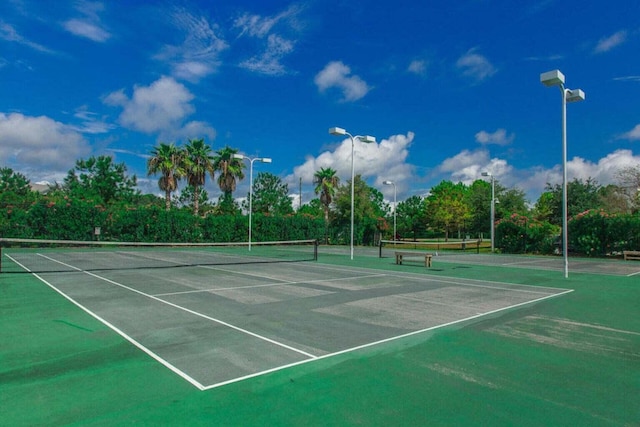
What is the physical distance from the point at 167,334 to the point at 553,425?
5.56m

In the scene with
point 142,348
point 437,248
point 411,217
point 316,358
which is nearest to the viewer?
point 316,358

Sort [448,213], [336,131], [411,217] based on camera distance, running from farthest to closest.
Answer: [411,217] < [448,213] < [336,131]

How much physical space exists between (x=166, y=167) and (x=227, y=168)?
6681mm

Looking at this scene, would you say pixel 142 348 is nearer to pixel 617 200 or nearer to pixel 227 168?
pixel 227 168

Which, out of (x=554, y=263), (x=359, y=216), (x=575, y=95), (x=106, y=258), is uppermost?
(x=575, y=95)

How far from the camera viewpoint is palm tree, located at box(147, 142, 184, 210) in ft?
129

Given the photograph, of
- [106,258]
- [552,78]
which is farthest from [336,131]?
[106,258]

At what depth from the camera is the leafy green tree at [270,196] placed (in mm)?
58062

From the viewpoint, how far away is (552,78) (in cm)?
1255

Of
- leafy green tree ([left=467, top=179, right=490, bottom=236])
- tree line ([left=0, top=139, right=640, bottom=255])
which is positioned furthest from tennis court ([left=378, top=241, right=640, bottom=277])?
leafy green tree ([left=467, top=179, right=490, bottom=236])

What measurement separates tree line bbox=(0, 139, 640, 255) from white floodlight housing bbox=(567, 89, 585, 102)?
17617mm

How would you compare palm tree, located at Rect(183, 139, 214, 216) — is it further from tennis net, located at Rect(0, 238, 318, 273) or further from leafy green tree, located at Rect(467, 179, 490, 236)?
leafy green tree, located at Rect(467, 179, 490, 236)

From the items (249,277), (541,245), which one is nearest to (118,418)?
(249,277)

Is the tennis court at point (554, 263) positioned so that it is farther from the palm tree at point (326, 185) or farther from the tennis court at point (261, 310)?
the palm tree at point (326, 185)
